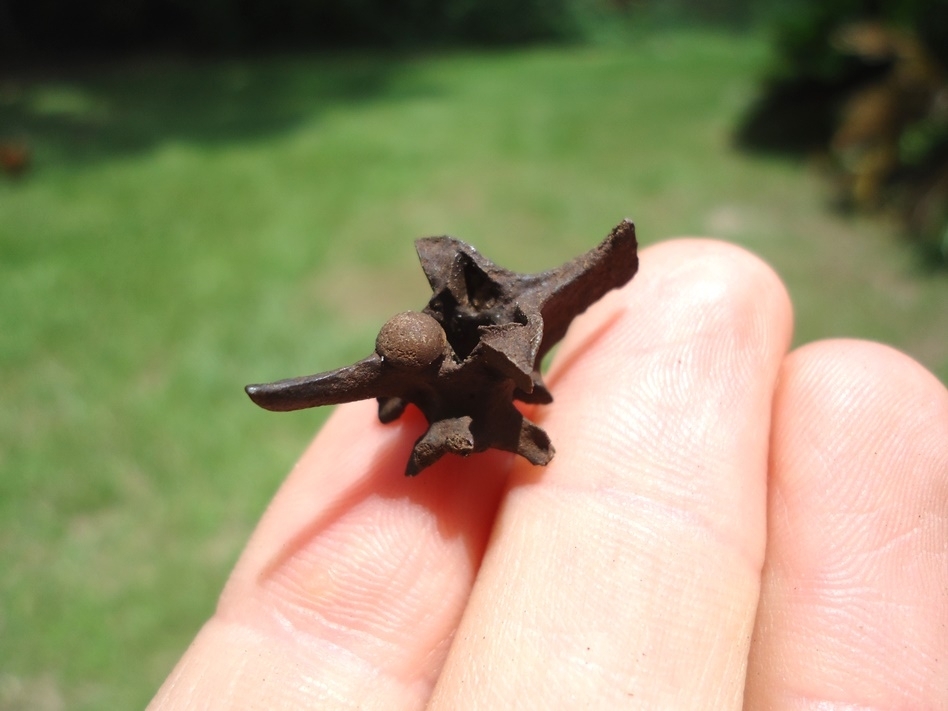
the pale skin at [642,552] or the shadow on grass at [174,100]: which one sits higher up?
the pale skin at [642,552]

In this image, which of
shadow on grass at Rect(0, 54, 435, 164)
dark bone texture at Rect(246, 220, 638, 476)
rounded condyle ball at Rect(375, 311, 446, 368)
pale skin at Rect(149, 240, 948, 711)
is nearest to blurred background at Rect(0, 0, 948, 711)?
shadow on grass at Rect(0, 54, 435, 164)

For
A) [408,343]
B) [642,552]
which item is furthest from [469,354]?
[642,552]

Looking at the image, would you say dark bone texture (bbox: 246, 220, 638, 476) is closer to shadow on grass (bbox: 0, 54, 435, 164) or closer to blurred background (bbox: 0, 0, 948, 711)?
blurred background (bbox: 0, 0, 948, 711)

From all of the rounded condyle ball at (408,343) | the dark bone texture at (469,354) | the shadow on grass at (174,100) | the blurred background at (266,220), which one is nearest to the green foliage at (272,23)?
the blurred background at (266,220)

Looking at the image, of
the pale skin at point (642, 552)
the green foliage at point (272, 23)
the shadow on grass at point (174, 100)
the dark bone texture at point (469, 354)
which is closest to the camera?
the pale skin at point (642, 552)

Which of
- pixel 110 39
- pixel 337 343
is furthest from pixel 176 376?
pixel 110 39

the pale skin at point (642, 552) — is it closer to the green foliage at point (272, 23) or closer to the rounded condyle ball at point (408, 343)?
the rounded condyle ball at point (408, 343)

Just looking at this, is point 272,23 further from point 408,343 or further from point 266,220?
point 408,343
